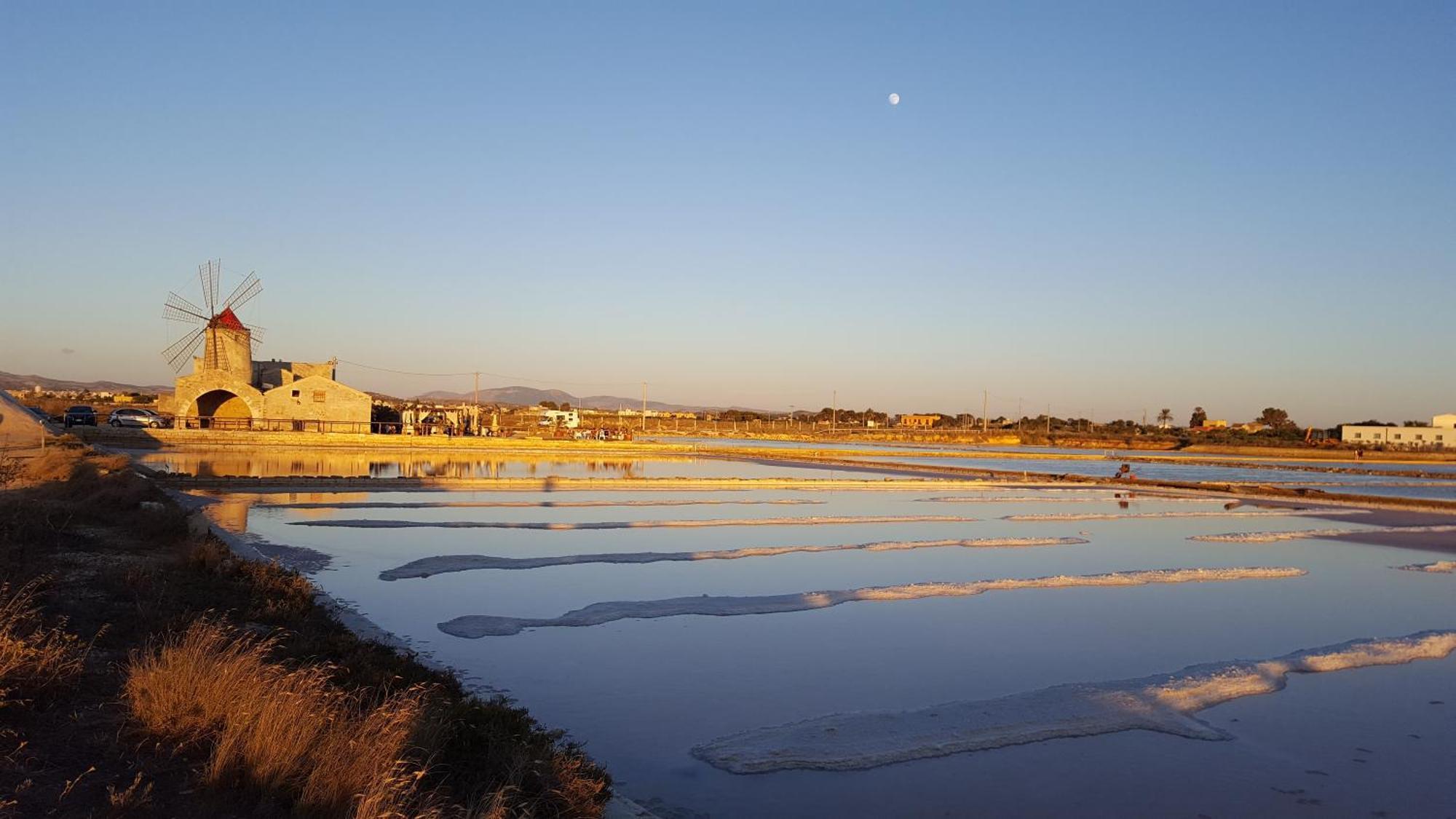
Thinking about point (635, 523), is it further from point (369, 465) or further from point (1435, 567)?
point (369, 465)

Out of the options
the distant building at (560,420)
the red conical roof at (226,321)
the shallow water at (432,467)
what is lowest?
the shallow water at (432,467)

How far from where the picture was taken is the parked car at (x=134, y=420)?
42375mm

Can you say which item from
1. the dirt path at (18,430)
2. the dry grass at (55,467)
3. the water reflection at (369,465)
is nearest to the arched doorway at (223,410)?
the water reflection at (369,465)

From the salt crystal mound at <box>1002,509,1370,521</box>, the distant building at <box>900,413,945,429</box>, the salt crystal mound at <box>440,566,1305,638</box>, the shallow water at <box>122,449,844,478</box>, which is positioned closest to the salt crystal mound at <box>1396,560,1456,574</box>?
the salt crystal mound at <box>440,566,1305,638</box>

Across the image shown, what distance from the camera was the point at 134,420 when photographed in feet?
141

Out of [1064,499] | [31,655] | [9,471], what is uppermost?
[9,471]

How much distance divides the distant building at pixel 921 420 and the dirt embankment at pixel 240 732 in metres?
127

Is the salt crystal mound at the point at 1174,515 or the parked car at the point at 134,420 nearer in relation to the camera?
the salt crystal mound at the point at 1174,515

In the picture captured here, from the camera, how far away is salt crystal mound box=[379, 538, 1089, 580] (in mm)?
12430

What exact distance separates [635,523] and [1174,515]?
13405 millimetres

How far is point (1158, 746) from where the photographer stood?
6449 millimetres

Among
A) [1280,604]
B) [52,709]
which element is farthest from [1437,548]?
[52,709]

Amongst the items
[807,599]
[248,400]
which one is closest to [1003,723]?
[807,599]

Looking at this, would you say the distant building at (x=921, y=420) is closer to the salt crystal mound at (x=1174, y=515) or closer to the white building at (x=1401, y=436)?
the white building at (x=1401, y=436)
